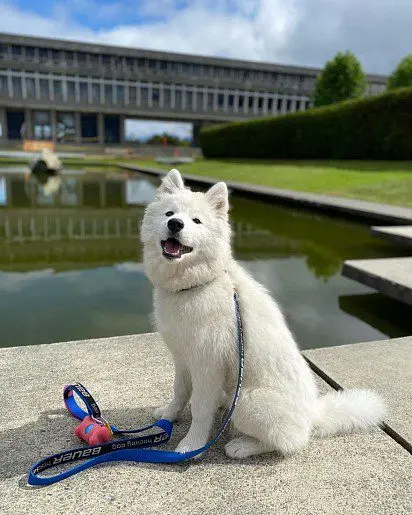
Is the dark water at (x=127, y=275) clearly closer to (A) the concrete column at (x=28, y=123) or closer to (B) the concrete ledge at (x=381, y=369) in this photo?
(B) the concrete ledge at (x=381, y=369)

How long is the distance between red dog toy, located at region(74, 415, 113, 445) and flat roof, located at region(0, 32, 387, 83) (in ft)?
263

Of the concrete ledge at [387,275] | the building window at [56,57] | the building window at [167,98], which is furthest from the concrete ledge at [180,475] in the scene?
the building window at [167,98]

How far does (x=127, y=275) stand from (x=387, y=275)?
393 cm

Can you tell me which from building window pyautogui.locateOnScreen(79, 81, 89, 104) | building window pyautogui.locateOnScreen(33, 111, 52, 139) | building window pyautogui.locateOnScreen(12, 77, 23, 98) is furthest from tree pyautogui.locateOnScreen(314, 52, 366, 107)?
building window pyautogui.locateOnScreen(12, 77, 23, 98)

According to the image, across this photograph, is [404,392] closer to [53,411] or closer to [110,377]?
[110,377]

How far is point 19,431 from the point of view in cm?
246

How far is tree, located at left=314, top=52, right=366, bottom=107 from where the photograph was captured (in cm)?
4659

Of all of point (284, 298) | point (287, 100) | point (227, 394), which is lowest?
point (284, 298)

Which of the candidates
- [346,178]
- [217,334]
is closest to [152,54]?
[346,178]

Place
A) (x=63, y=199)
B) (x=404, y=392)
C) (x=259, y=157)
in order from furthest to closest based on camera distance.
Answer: (x=259, y=157) → (x=63, y=199) → (x=404, y=392)

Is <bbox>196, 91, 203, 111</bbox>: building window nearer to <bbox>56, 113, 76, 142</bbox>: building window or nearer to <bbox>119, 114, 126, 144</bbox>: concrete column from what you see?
<bbox>119, 114, 126, 144</bbox>: concrete column

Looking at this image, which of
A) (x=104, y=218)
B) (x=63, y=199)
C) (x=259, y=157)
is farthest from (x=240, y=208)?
(x=259, y=157)

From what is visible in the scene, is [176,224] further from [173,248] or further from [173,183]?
[173,183]

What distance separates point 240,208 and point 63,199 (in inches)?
264
